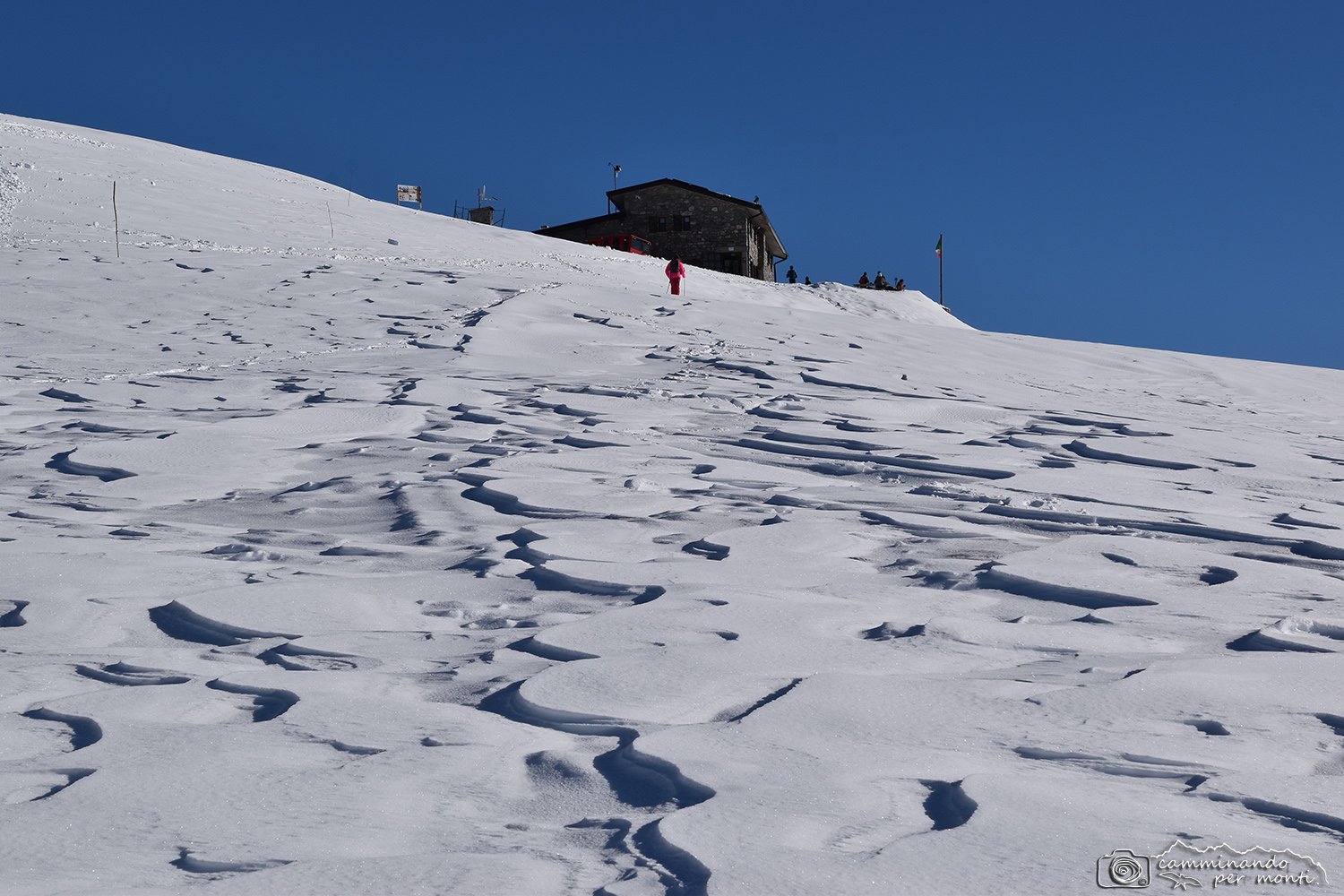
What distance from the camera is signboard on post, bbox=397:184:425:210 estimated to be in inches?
1205

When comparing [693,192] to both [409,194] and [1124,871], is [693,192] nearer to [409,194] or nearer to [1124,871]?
[409,194]

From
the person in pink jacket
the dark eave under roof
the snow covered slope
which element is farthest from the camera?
the dark eave under roof

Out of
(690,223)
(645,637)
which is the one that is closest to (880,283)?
(690,223)

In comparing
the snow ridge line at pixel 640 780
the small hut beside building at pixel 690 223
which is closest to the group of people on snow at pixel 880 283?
the small hut beside building at pixel 690 223

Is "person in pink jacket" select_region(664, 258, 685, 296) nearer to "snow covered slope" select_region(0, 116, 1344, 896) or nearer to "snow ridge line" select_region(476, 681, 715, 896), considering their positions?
"snow covered slope" select_region(0, 116, 1344, 896)

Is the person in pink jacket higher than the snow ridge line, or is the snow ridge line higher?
the person in pink jacket

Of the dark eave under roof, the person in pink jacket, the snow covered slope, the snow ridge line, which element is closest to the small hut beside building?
the dark eave under roof

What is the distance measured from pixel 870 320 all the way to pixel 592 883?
12.5 meters

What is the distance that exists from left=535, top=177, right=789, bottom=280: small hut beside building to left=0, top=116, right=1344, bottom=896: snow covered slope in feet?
113

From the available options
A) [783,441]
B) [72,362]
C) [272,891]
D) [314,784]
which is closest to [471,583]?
[314,784]

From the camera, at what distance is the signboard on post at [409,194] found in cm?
3061

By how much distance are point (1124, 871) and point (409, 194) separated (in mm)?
30818

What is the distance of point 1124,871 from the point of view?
182cm

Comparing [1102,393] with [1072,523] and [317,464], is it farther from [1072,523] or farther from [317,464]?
[317,464]
